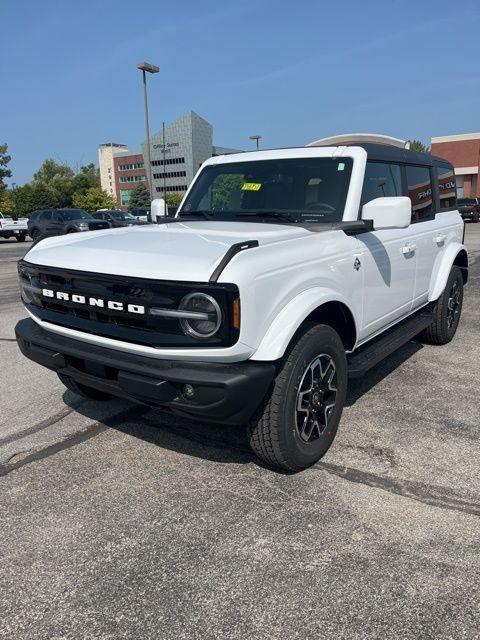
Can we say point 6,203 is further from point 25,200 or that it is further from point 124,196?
point 124,196

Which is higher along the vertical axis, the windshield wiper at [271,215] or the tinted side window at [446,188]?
the tinted side window at [446,188]

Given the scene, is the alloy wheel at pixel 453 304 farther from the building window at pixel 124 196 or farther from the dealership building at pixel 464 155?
the building window at pixel 124 196

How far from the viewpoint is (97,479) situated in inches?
118

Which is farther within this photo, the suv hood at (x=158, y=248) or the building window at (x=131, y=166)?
the building window at (x=131, y=166)

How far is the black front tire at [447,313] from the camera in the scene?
533 centimetres

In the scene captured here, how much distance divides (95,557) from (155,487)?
0.60 m

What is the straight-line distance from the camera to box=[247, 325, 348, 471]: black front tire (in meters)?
2.72

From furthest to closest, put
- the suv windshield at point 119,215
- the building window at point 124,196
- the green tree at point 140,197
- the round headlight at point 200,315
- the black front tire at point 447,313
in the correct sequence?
the building window at point 124,196
the green tree at point 140,197
the suv windshield at point 119,215
the black front tire at point 447,313
the round headlight at point 200,315

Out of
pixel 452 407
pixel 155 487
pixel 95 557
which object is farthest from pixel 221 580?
pixel 452 407

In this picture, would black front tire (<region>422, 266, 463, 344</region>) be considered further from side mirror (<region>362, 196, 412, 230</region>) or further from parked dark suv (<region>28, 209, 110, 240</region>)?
parked dark suv (<region>28, 209, 110, 240</region>)

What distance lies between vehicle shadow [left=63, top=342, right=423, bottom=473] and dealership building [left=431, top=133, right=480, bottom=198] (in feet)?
173

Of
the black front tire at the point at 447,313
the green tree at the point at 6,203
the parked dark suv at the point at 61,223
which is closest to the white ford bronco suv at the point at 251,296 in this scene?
the black front tire at the point at 447,313

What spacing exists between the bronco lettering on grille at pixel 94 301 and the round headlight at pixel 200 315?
263 millimetres

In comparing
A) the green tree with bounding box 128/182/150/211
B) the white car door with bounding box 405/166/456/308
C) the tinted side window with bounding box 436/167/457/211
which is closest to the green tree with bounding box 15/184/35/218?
the green tree with bounding box 128/182/150/211
